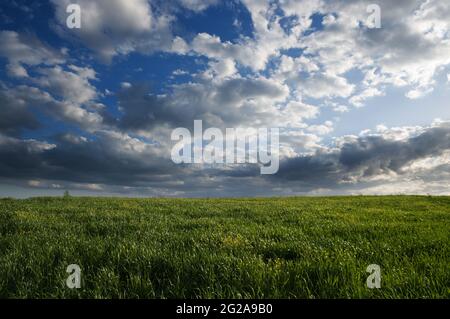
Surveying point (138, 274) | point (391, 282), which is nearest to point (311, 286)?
point (391, 282)

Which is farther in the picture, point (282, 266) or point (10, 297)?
point (282, 266)

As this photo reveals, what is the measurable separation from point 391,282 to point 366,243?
10.9 ft

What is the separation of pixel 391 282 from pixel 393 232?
5.91 metres

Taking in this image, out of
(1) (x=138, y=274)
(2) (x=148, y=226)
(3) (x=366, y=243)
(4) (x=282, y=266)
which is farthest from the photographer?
(2) (x=148, y=226)

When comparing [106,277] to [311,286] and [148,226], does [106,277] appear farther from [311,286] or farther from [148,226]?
[148,226]

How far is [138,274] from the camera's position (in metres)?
5.45

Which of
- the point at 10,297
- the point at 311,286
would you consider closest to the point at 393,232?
the point at 311,286

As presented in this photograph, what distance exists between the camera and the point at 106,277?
17.2 feet

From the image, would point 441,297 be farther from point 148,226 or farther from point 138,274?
point 148,226

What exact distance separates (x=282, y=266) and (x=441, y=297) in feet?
7.61

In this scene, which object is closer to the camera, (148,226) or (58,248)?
(58,248)
